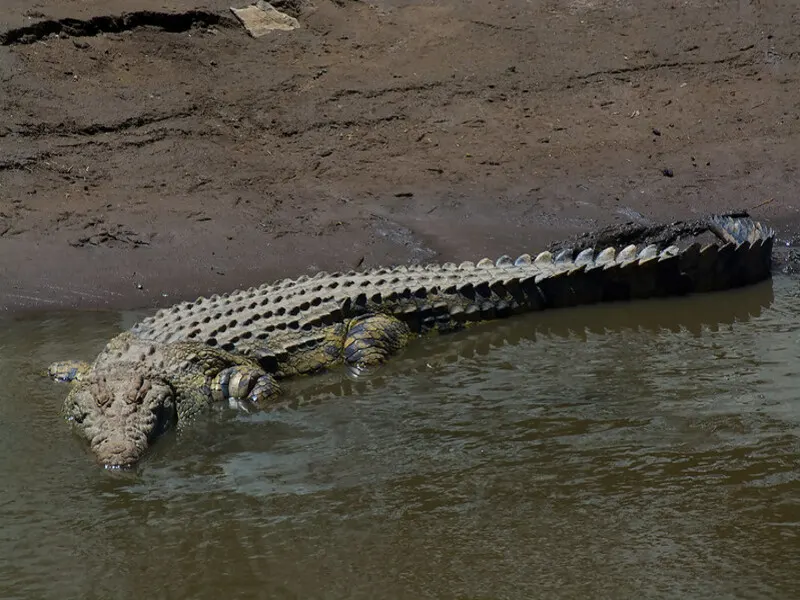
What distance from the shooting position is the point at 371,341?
265 inches

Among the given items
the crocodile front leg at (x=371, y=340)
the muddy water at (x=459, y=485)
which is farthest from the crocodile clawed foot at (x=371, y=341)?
the muddy water at (x=459, y=485)

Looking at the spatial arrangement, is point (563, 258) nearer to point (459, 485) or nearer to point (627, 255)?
point (627, 255)

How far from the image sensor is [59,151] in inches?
372

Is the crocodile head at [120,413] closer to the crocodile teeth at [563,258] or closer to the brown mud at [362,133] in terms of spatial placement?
the brown mud at [362,133]

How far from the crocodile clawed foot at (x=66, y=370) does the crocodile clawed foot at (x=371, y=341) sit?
154 centimetres

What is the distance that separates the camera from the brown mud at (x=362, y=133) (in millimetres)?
8586

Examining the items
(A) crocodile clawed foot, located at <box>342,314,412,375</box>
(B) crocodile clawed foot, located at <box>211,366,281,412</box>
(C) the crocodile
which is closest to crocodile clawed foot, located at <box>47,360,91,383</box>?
(C) the crocodile

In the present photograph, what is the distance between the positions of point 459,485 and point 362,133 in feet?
18.8

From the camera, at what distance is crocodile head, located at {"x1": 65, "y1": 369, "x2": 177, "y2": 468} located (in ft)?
17.8

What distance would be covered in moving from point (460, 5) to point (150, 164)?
13.7 feet

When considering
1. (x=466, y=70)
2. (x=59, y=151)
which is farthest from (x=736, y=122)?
(x=59, y=151)

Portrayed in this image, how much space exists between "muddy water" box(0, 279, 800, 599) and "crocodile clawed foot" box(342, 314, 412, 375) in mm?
142

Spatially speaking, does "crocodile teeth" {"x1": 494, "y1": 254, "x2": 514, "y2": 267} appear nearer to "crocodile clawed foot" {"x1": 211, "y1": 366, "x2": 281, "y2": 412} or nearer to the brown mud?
the brown mud

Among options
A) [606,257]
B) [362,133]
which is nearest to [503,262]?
[606,257]
